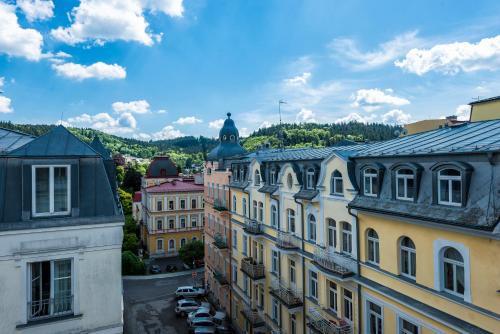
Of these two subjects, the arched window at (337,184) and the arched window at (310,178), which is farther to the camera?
the arched window at (310,178)

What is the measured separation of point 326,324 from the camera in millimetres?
15695

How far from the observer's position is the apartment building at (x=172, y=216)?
169 feet

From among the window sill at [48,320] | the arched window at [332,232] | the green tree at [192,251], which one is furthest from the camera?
the green tree at [192,251]

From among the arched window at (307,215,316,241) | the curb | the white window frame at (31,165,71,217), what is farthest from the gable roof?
the curb

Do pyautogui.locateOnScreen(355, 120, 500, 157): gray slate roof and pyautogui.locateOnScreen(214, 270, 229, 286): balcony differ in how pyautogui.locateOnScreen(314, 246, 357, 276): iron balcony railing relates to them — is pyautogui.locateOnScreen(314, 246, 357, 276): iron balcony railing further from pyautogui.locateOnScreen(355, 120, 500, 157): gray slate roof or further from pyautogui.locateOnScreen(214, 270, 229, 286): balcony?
pyautogui.locateOnScreen(214, 270, 229, 286): balcony

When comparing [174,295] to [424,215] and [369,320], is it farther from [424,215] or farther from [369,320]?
[424,215]

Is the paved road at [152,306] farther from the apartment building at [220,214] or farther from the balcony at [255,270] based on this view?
the balcony at [255,270]

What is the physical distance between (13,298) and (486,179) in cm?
1323

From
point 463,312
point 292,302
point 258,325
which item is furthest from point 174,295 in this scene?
point 463,312

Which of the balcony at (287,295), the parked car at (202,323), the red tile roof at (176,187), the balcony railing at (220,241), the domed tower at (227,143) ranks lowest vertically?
the parked car at (202,323)

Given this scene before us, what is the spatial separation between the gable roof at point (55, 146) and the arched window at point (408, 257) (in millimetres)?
11206

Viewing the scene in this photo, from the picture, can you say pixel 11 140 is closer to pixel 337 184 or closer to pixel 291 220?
pixel 337 184

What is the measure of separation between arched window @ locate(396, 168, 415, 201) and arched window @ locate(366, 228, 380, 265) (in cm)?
238

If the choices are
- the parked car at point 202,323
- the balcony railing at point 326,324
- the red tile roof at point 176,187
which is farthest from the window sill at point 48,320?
the red tile roof at point 176,187
